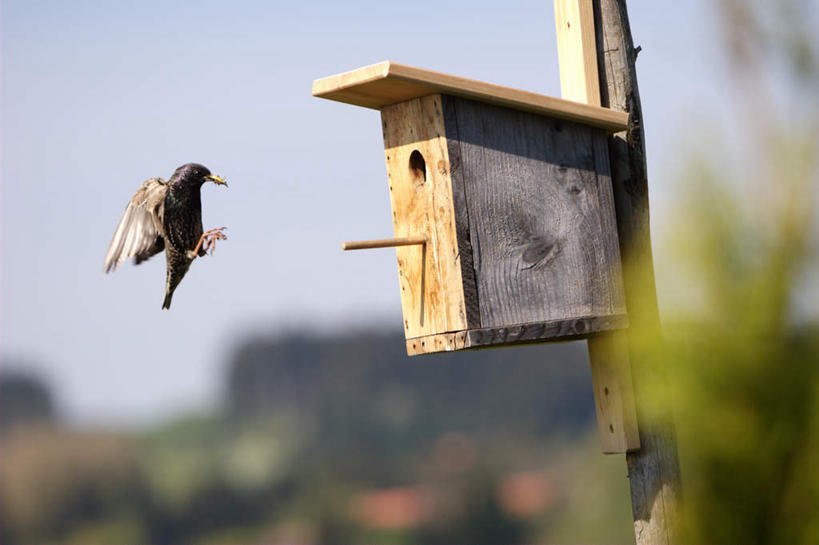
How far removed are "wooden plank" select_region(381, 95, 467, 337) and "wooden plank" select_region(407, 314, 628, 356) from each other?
30 millimetres

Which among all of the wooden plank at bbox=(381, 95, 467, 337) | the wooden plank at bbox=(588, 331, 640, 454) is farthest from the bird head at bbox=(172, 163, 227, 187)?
the wooden plank at bbox=(588, 331, 640, 454)

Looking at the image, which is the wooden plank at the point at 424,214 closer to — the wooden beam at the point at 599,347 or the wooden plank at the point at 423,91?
the wooden plank at the point at 423,91

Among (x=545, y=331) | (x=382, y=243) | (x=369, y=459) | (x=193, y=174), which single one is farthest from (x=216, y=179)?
(x=369, y=459)

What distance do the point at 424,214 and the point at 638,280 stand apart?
2.68ft

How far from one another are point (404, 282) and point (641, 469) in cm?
104

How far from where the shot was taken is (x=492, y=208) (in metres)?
2.90

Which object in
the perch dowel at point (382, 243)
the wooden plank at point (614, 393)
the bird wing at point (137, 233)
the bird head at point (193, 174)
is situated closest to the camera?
the perch dowel at point (382, 243)

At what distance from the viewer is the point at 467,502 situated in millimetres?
9164

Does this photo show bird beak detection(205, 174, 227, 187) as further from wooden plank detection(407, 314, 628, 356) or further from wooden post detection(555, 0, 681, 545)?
wooden post detection(555, 0, 681, 545)

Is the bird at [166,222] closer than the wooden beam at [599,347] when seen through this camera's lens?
Yes

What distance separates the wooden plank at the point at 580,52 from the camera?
129 inches

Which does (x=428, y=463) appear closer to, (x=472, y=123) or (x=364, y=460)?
(x=364, y=460)

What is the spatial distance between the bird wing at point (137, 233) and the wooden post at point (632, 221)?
1480mm

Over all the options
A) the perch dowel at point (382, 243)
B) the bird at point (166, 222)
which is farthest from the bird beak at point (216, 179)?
the perch dowel at point (382, 243)
